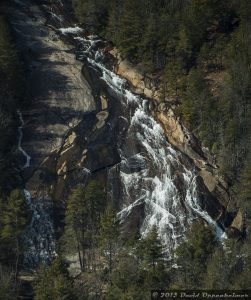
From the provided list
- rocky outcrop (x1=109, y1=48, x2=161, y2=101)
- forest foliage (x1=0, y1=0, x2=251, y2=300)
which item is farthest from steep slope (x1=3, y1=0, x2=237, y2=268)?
forest foliage (x1=0, y1=0, x2=251, y2=300)

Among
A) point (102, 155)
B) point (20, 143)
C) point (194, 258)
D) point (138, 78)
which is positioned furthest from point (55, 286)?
point (138, 78)

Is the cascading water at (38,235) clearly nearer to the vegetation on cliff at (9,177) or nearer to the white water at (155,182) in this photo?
the vegetation on cliff at (9,177)

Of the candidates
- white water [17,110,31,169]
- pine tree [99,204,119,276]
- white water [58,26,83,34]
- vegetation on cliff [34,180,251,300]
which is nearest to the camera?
vegetation on cliff [34,180,251,300]

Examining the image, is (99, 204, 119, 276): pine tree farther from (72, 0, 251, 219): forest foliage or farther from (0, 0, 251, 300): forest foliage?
(72, 0, 251, 219): forest foliage

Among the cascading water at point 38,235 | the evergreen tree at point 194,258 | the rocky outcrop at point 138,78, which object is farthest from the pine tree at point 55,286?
the rocky outcrop at point 138,78

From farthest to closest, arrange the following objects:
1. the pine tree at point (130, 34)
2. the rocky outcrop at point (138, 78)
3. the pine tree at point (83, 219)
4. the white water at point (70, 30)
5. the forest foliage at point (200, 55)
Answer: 1. the white water at point (70, 30)
2. the pine tree at point (130, 34)
3. the rocky outcrop at point (138, 78)
4. the forest foliage at point (200, 55)
5. the pine tree at point (83, 219)

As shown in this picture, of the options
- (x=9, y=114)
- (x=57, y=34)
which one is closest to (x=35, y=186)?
(x=9, y=114)

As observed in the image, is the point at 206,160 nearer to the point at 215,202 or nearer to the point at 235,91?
the point at 215,202

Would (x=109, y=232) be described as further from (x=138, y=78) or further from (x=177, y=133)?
(x=138, y=78)
